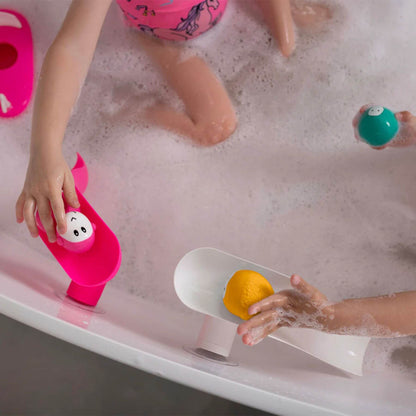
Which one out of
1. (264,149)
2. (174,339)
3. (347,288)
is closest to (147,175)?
(264,149)

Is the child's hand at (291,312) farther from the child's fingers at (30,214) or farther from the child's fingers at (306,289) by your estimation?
the child's fingers at (30,214)

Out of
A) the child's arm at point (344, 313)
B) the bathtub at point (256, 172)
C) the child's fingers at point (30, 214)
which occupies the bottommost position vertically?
the child's fingers at point (30, 214)

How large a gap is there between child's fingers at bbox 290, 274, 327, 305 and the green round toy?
286 millimetres

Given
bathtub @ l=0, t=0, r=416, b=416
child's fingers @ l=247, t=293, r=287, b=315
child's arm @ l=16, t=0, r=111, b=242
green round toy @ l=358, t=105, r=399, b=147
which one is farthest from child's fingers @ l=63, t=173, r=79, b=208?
green round toy @ l=358, t=105, r=399, b=147

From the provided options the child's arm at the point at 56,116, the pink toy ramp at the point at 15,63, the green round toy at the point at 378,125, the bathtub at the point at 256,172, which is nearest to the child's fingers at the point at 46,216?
the child's arm at the point at 56,116

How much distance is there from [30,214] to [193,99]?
41cm

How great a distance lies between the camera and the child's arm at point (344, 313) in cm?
75

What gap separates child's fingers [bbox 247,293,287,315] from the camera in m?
0.70

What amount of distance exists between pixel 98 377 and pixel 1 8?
0.81 m

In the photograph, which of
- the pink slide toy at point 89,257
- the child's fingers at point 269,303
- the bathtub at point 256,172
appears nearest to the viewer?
the child's fingers at point 269,303

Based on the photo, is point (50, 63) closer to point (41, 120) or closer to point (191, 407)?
point (41, 120)

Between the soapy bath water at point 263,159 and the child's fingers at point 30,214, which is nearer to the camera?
the child's fingers at point 30,214

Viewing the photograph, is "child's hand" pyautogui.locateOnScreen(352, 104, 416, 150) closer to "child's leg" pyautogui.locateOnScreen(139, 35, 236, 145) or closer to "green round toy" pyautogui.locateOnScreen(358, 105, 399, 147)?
"green round toy" pyautogui.locateOnScreen(358, 105, 399, 147)

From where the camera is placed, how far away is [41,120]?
77 cm
